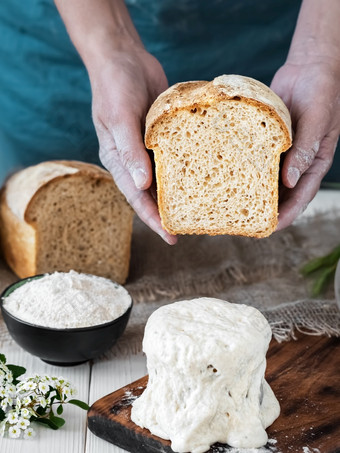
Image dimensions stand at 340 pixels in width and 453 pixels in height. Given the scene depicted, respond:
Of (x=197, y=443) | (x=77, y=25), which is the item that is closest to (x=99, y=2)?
(x=77, y=25)

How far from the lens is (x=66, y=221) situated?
316 centimetres

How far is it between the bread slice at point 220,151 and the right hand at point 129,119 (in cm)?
7

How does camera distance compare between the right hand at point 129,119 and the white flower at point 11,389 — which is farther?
the right hand at point 129,119

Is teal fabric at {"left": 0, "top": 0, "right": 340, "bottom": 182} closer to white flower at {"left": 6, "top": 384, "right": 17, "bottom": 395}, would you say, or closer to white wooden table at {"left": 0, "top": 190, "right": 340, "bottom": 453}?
white wooden table at {"left": 0, "top": 190, "right": 340, "bottom": 453}

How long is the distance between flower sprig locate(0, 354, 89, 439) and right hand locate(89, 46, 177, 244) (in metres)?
0.61

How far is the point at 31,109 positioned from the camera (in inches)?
139

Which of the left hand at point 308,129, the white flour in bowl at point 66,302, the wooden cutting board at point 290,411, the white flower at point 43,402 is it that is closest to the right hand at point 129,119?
the white flour in bowl at point 66,302

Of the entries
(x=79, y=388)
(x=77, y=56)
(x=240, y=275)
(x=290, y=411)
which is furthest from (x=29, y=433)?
(x=77, y=56)

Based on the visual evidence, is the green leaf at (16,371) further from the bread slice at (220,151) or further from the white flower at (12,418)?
the bread slice at (220,151)

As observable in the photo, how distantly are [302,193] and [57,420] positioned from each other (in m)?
1.06

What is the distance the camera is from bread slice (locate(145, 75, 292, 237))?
7.29 feet

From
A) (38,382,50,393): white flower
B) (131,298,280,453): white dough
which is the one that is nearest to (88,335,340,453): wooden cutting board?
(131,298,280,453): white dough

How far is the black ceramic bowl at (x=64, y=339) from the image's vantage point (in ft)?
7.82

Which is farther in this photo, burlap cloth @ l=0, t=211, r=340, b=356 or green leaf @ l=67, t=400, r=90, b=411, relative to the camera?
burlap cloth @ l=0, t=211, r=340, b=356
